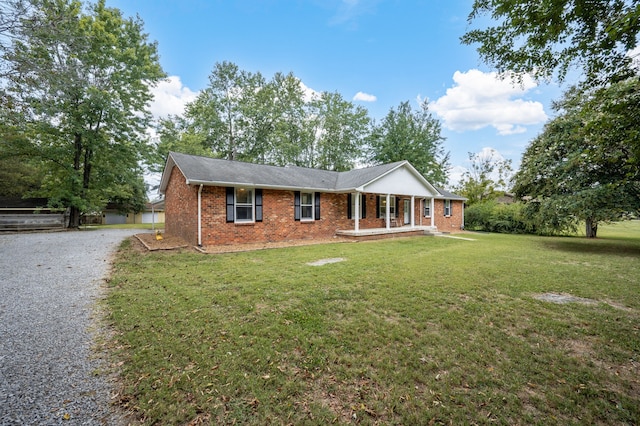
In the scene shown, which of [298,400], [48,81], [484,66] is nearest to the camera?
[298,400]

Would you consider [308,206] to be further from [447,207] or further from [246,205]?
[447,207]

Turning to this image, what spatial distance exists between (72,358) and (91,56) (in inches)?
821

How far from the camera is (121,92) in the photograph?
59.8 feet

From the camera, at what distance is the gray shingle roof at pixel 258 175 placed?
35.5 ft

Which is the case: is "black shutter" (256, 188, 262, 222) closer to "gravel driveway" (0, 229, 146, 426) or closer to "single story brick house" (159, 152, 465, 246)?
"single story brick house" (159, 152, 465, 246)

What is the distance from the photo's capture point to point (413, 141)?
28.8 meters

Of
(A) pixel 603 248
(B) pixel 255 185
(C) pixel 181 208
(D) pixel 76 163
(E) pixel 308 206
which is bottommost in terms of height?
(A) pixel 603 248

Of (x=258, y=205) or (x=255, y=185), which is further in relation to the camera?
(x=258, y=205)

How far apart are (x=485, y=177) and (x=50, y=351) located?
34.0 metres

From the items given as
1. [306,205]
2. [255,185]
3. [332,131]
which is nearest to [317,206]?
[306,205]

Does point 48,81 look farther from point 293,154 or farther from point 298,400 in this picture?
point 293,154

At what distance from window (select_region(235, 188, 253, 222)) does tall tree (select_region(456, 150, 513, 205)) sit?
83.4ft

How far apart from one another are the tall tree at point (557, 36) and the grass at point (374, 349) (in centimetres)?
347

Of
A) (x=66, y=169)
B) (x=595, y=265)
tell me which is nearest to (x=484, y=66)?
(x=595, y=265)
